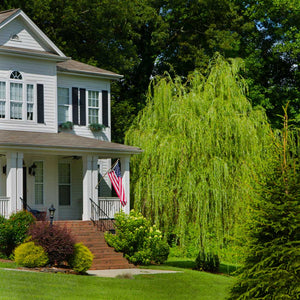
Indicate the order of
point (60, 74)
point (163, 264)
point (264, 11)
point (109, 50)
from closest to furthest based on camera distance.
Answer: point (163, 264), point (60, 74), point (109, 50), point (264, 11)

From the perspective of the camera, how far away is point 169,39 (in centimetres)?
4112

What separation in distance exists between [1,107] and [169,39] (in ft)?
59.7

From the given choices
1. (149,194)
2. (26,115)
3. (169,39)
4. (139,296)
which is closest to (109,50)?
(169,39)

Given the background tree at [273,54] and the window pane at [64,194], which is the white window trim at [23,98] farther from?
the background tree at [273,54]

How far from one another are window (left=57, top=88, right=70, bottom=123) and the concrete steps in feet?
19.5

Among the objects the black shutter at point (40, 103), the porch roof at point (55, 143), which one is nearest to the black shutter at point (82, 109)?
the porch roof at point (55, 143)

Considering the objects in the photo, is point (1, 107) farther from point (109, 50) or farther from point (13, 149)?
point (109, 50)

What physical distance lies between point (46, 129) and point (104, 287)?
11514mm

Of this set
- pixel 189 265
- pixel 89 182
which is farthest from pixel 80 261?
pixel 189 265

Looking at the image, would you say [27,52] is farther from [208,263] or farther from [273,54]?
[273,54]

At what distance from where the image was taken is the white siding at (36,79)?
2550 cm

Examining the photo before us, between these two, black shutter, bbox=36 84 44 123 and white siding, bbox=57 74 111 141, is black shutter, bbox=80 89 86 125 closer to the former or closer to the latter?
white siding, bbox=57 74 111 141

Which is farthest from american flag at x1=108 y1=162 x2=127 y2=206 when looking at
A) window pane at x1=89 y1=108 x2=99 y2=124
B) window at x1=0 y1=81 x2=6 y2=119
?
window pane at x1=89 y1=108 x2=99 y2=124

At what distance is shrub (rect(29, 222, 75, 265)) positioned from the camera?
18.9 m
